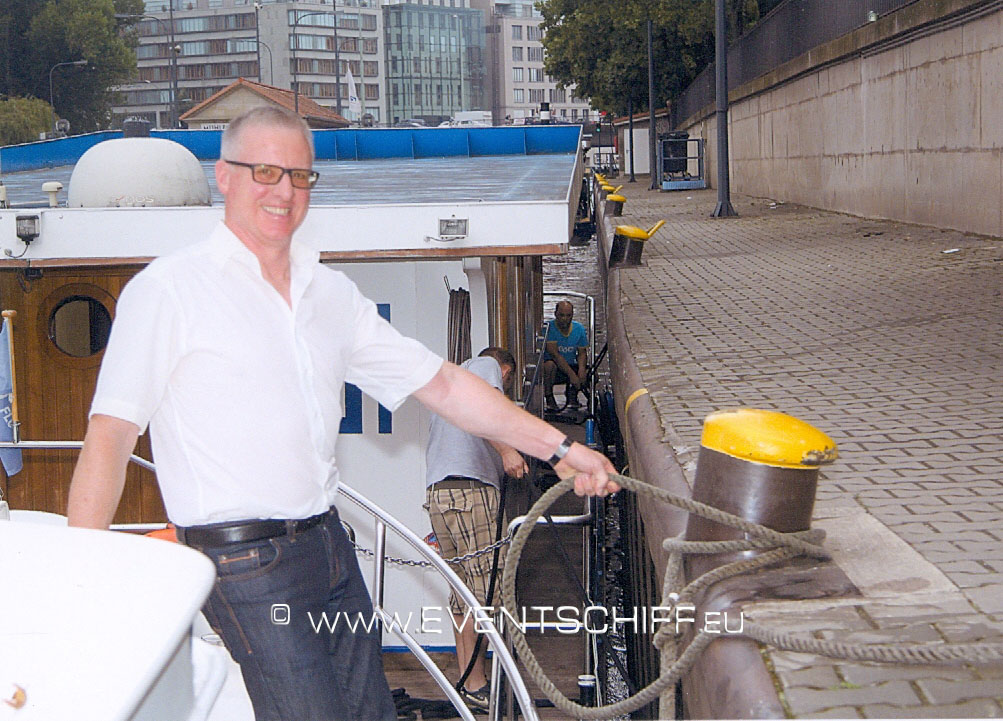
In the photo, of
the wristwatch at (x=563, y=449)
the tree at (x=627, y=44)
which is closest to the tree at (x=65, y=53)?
the tree at (x=627, y=44)

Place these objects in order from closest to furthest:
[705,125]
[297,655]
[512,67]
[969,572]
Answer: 1. [297,655]
2. [969,572]
3. [705,125]
4. [512,67]

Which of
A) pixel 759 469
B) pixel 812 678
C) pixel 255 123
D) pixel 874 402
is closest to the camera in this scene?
pixel 255 123

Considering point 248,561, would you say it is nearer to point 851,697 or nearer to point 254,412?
point 254,412

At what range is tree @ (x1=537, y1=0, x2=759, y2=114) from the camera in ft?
143

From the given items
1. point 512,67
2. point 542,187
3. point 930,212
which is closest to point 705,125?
point 930,212

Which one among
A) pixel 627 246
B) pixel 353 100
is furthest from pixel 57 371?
pixel 353 100

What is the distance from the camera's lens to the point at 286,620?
313cm

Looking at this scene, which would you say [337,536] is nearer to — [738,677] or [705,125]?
[738,677]

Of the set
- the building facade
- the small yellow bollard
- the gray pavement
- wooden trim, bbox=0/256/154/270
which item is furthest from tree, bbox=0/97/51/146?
the building facade

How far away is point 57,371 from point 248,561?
6040 millimetres

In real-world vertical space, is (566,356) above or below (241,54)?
below

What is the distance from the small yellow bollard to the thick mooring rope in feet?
40.8

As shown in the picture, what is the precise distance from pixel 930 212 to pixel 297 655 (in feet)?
51.2

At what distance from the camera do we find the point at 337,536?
11.0 feet
